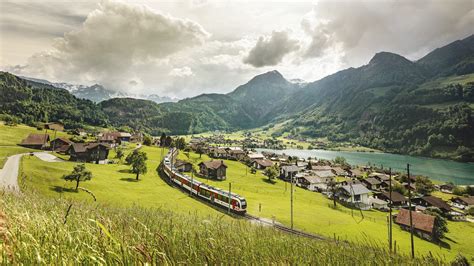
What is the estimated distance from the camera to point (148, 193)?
1618 inches

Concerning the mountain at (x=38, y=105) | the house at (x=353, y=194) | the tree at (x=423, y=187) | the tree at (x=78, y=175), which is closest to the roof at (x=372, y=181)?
the tree at (x=423, y=187)

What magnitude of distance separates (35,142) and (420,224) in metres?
93.4

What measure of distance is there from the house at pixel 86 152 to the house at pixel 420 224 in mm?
71540

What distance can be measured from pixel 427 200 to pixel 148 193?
7301cm

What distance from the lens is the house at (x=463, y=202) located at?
7138cm

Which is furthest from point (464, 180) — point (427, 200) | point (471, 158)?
point (471, 158)

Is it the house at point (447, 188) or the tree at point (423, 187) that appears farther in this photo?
the house at point (447, 188)

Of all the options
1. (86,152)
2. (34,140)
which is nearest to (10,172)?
(86,152)

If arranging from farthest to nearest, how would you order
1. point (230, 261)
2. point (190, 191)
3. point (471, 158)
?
1. point (471, 158)
2. point (190, 191)
3. point (230, 261)

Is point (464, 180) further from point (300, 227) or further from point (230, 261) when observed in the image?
point (230, 261)

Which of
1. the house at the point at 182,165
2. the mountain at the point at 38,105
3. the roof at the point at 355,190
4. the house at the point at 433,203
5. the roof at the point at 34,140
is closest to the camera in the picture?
the house at the point at 433,203

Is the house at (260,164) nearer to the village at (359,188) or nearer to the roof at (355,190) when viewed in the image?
the village at (359,188)

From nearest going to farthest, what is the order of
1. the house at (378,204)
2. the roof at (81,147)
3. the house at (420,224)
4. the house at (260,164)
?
the house at (420,224) < the roof at (81,147) < the house at (378,204) < the house at (260,164)

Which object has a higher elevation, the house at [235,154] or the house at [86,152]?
the house at [86,152]
